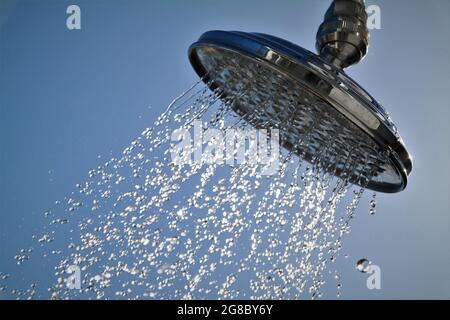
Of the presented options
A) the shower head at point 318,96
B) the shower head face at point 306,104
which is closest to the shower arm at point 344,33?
the shower head at point 318,96

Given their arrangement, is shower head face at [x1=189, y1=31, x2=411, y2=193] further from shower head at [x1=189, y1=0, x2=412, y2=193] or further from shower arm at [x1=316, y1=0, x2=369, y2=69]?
shower arm at [x1=316, y1=0, x2=369, y2=69]

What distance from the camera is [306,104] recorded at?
72 centimetres

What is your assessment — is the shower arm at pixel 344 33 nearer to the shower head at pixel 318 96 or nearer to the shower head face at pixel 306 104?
the shower head at pixel 318 96

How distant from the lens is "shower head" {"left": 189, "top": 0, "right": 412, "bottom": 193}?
64 centimetres

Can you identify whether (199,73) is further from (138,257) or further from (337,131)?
(138,257)

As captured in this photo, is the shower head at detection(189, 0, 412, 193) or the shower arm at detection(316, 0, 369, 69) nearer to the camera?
the shower head at detection(189, 0, 412, 193)

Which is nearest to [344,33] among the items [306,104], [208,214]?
[306,104]

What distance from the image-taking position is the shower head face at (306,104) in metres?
0.64

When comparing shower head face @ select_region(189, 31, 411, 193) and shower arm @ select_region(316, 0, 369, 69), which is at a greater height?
shower arm @ select_region(316, 0, 369, 69)

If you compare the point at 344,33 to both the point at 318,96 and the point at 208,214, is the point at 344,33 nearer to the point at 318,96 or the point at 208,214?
the point at 318,96

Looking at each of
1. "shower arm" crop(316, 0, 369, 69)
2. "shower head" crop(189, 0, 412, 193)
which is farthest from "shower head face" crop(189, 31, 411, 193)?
"shower arm" crop(316, 0, 369, 69)
